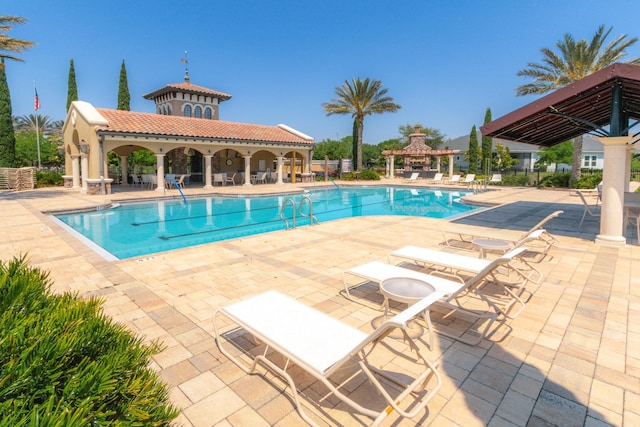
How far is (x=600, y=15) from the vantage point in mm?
21906

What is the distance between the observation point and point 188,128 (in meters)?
23.8

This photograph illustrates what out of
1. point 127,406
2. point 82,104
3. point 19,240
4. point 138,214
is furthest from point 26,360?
point 82,104

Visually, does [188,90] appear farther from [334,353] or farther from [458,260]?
[334,353]

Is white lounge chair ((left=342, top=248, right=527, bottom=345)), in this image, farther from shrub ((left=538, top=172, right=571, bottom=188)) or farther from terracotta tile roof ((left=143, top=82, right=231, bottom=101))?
terracotta tile roof ((left=143, top=82, right=231, bottom=101))

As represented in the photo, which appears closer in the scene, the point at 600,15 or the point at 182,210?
the point at 182,210

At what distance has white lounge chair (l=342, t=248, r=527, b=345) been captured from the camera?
12.6 ft

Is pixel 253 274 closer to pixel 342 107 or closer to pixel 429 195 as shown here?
pixel 429 195

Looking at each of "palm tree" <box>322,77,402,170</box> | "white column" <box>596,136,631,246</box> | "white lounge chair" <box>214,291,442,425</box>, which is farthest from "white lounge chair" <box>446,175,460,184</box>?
"white lounge chair" <box>214,291,442,425</box>

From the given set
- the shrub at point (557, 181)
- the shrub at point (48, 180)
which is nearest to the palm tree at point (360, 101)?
the shrub at point (557, 181)

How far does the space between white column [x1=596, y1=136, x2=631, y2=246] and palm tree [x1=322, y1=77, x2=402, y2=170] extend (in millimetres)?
26577

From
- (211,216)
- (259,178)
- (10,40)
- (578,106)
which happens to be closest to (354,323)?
(578,106)

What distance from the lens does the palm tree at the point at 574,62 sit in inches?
870

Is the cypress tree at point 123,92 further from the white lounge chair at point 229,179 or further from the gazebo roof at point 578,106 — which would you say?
the gazebo roof at point 578,106

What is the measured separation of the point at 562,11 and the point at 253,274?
62.9ft
